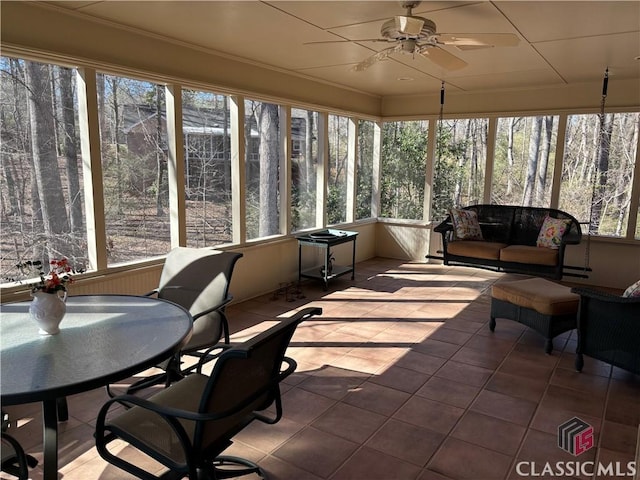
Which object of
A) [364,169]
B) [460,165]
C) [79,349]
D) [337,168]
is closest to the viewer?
[79,349]

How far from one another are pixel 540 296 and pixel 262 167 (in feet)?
9.87

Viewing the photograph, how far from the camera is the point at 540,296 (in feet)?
11.9

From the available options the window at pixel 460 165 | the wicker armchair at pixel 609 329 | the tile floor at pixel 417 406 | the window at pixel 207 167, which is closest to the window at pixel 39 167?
the window at pixel 207 167

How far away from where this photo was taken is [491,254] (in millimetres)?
5223

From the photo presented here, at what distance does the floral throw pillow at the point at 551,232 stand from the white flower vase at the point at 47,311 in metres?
4.94

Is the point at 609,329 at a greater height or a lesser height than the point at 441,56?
lesser

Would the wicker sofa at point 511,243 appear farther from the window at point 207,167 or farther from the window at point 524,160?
the window at point 207,167

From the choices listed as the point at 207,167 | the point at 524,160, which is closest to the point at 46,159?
the point at 207,167

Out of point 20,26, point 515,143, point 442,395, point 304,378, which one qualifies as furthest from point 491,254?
point 20,26

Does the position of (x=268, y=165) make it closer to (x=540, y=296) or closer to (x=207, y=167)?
(x=207, y=167)

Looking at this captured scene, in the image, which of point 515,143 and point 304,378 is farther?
point 515,143

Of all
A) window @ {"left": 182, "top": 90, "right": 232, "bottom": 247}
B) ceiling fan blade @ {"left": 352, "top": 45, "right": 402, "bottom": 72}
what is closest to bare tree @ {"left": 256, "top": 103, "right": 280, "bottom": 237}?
window @ {"left": 182, "top": 90, "right": 232, "bottom": 247}

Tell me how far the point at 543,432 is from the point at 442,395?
60cm

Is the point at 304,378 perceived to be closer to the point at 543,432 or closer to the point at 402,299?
the point at 543,432
